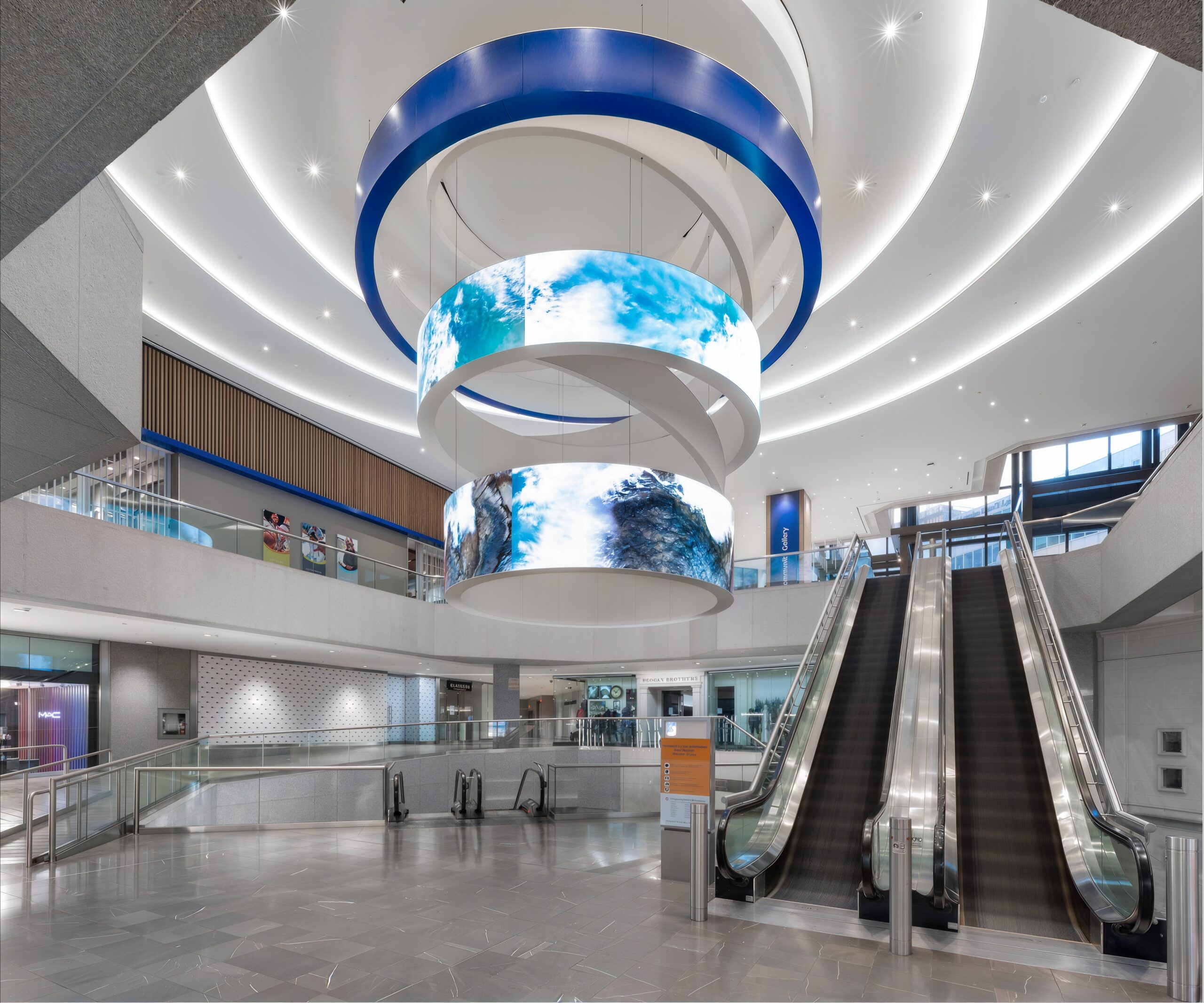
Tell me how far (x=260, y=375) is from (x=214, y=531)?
5.18 meters

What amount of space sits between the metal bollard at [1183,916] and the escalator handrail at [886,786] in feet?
6.81

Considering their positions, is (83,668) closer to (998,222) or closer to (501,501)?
(501,501)

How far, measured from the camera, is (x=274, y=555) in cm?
1708

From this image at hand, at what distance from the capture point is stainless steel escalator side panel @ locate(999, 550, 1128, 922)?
21.0ft

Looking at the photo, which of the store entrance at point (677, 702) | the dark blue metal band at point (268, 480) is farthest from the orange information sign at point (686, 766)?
the store entrance at point (677, 702)

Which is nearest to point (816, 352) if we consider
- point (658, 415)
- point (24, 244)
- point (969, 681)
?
point (969, 681)

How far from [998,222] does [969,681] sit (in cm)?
720

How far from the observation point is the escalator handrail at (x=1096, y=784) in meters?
5.96

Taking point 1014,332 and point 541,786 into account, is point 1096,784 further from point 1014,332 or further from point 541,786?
point 1014,332

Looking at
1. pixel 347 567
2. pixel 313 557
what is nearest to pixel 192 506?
pixel 313 557

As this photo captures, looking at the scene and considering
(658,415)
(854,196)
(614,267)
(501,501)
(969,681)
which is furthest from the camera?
(854,196)

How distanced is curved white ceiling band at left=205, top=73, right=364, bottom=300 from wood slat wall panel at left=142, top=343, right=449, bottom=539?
4.74 m

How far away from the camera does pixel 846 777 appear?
369 inches

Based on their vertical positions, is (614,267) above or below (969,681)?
above
